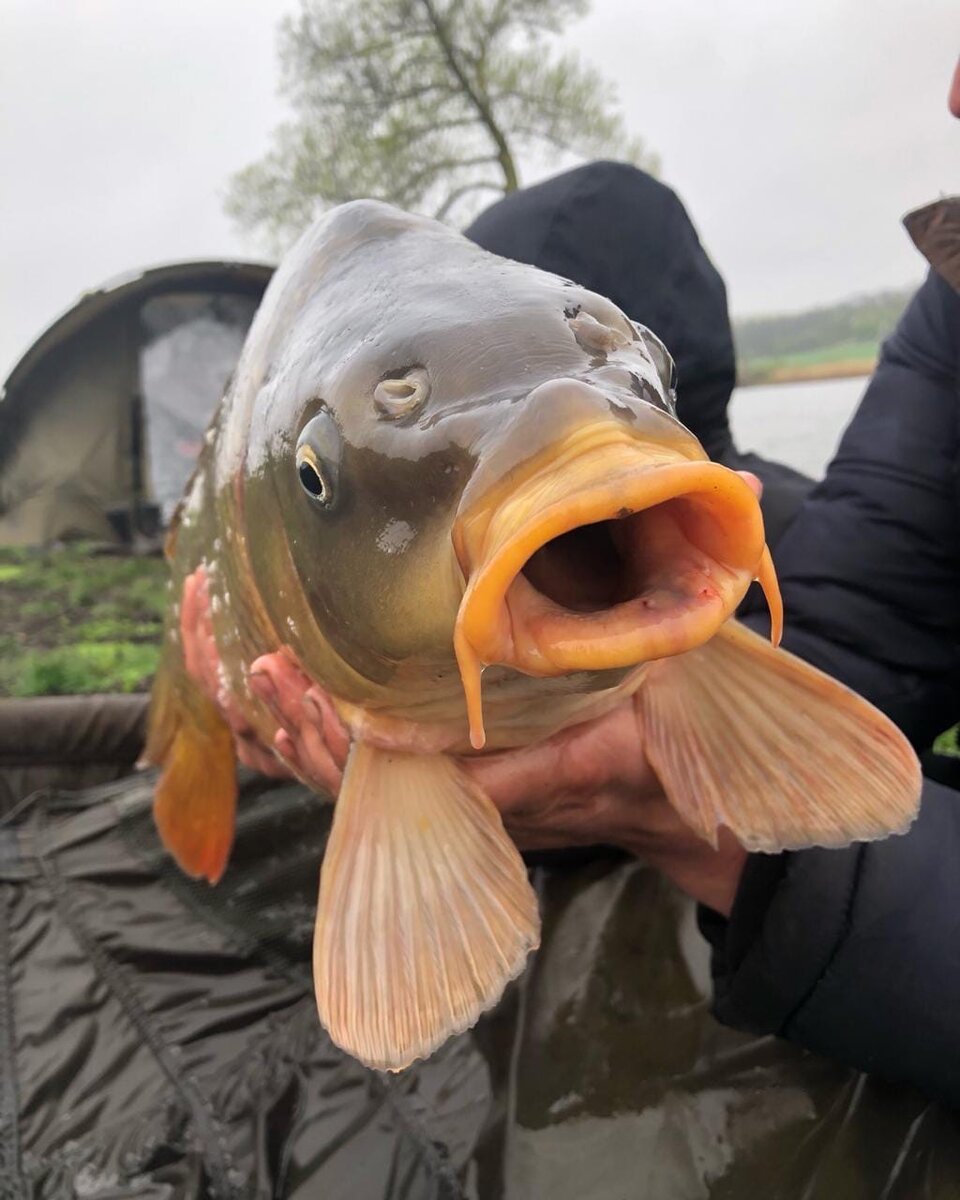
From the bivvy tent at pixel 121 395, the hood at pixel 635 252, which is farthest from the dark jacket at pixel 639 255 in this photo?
the bivvy tent at pixel 121 395

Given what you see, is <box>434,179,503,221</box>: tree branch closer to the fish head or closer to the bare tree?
the bare tree

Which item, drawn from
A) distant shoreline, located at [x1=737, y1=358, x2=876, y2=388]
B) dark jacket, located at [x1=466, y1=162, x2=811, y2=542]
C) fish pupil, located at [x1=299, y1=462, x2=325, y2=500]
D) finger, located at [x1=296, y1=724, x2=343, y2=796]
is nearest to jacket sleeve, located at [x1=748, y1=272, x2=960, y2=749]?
dark jacket, located at [x1=466, y1=162, x2=811, y2=542]

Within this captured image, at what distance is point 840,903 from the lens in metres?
0.84

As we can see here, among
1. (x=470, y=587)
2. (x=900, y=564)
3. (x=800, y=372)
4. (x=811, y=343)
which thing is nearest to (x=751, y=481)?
(x=470, y=587)

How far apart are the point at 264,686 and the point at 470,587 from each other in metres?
0.52

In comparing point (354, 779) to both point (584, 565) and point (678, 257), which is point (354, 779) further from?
point (678, 257)

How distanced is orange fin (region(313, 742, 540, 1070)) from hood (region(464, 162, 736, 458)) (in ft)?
2.68

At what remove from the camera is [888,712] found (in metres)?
1.29

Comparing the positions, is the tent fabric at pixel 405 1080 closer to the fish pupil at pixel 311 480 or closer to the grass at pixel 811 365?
the fish pupil at pixel 311 480

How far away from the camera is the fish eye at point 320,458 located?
25.2 inches

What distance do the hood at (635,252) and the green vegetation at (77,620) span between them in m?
2.11

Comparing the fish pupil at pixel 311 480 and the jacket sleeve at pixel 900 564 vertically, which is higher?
the fish pupil at pixel 311 480

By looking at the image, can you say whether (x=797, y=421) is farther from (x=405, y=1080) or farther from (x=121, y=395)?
(x=405, y=1080)

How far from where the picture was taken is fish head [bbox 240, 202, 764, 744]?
42 centimetres
